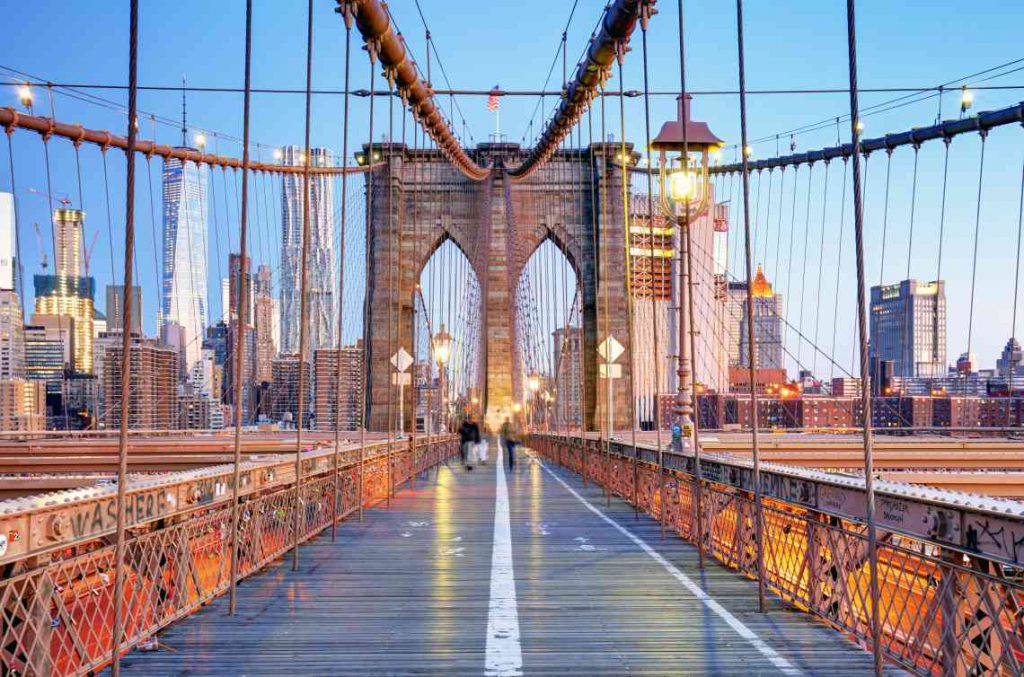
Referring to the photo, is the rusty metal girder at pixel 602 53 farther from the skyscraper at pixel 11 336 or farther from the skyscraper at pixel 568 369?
the skyscraper at pixel 11 336

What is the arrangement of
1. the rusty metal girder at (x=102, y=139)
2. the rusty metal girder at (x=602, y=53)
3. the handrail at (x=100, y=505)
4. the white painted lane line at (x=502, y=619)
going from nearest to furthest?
the handrail at (x=100, y=505) < the white painted lane line at (x=502, y=619) < the rusty metal girder at (x=602, y=53) < the rusty metal girder at (x=102, y=139)

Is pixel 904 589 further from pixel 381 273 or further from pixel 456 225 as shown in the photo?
pixel 456 225

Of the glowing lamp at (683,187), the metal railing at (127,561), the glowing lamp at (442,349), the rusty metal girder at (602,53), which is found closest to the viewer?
the metal railing at (127,561)

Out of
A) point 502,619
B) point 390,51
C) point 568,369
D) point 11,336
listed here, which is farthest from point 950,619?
point 11,336

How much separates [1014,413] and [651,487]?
1145 inches

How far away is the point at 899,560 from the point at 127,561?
490cm

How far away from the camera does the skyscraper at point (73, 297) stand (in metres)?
62.8

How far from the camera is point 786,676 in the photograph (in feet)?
18.0

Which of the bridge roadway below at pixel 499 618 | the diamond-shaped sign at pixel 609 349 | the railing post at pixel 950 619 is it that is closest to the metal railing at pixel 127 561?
the bridge roadway below at pixel 499 618

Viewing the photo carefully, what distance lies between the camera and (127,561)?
20.1ft

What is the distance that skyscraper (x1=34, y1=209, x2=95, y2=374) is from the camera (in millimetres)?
62750

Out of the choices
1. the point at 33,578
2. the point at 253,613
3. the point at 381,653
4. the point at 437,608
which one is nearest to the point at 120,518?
the point at 33,578

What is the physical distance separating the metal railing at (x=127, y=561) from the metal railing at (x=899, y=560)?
443 centimetres

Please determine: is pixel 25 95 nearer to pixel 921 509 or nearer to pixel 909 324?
pixel 921 509
